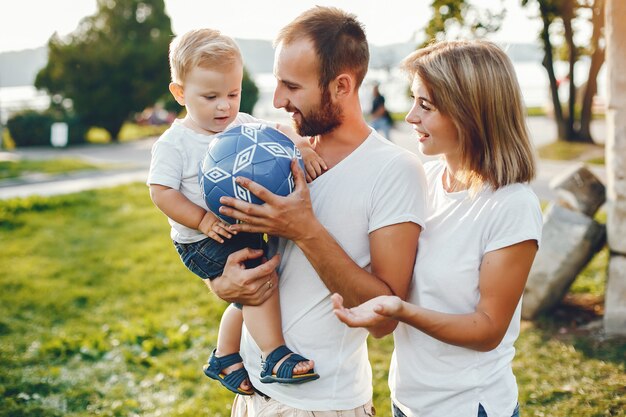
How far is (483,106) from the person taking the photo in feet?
7.54

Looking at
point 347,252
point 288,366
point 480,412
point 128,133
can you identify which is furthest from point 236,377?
point 128,133

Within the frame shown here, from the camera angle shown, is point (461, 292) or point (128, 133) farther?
point (128, 133)

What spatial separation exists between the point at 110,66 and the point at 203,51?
23.2 metres

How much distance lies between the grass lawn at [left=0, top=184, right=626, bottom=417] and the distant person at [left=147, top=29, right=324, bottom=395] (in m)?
2.16

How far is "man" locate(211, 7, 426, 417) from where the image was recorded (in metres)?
2.31

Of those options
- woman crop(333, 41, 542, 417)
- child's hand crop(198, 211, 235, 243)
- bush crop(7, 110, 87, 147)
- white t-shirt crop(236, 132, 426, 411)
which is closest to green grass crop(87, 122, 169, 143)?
bush crop(7, 110, 87, 147)

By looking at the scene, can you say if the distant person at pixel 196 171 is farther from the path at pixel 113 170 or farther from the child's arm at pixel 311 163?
the path at pixel 113 170

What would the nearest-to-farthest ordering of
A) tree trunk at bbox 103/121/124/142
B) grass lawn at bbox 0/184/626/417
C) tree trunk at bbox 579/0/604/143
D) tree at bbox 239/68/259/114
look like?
grass lawn at bbox 0/184/626/417, tree trunk at bbox 579/0/604/143, tree trunk at bbox 103/121/124/142, tree at bbox 239/68/259/114

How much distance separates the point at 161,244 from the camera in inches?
362

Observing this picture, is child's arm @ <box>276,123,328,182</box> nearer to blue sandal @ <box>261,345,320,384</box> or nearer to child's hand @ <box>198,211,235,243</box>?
child's hand @ <box>198,211,235,243</box>

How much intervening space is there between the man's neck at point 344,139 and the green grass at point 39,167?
13044 mm

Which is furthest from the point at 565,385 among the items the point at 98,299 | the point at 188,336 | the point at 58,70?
the point at 58,70

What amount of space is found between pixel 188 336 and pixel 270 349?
3.87 meters

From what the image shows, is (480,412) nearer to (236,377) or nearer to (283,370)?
(283,370)
